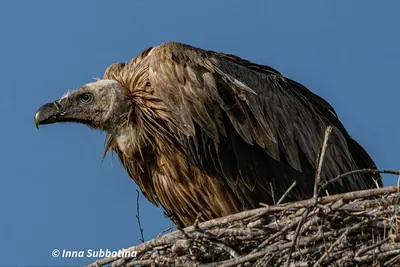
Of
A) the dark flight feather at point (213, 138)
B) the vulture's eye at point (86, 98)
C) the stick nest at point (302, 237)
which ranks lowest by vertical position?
the stick nest at point (302, 237)

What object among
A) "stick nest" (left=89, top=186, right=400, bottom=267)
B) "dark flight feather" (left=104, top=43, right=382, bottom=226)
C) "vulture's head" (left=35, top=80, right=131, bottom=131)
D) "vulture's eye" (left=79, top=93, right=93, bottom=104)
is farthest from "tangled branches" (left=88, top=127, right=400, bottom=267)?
"vulture's eye" (left=79, top=93, right=93, bottom=104)

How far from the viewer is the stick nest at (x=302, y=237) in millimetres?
7906

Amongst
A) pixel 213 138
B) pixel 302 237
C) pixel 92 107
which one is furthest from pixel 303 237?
pixel 92 107

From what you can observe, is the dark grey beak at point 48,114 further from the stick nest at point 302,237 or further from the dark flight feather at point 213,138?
the stick nest at point 302,237

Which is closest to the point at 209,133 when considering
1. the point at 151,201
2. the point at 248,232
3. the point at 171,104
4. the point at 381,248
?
the point at 171,104

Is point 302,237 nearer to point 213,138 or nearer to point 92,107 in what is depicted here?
point 213,138

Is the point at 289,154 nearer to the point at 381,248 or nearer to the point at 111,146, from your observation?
the point at 111,146

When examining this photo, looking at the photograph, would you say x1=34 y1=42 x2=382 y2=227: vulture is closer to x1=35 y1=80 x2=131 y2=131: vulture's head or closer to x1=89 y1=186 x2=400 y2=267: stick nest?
x1=35 y1=80 x2=131 y2=131: vulture's head

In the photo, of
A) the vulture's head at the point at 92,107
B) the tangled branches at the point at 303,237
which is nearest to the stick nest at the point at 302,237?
the tangled branches at the point at 303,237

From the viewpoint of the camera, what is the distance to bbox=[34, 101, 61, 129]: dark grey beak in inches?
407

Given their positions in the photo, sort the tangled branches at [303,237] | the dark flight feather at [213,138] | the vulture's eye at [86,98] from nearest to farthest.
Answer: the tangled branches at [303,237], the dark flight feather at [213,138], the vulture's eye at [86,98]

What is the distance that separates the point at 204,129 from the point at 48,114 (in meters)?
1.44

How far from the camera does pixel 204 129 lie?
32.4 feet

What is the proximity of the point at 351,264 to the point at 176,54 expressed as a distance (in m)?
2.84
